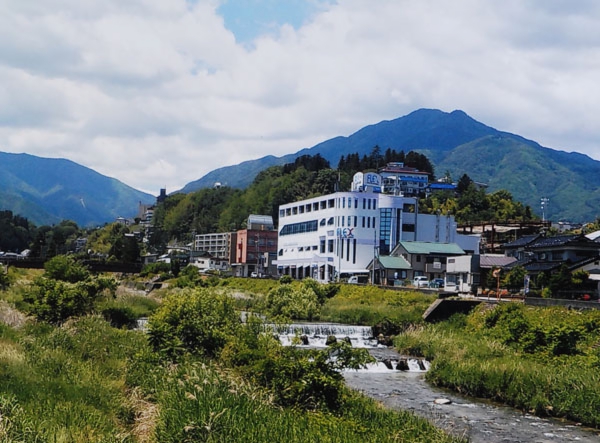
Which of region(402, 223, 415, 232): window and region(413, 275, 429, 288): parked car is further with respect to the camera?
region(402, 223, 415, 232): window

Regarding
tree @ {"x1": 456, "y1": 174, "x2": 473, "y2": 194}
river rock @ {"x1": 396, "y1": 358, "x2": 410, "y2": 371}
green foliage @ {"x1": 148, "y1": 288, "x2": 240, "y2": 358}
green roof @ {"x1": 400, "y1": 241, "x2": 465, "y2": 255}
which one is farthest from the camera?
tree @ {"x1": 456, "y1": 174, "x2": 473, "y2": 194}

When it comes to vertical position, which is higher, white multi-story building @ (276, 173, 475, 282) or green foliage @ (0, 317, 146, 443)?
white multi-story building @ (276, 173, 475, 282)

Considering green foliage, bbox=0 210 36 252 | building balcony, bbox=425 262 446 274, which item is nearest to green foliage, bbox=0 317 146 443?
building balcony, bbox=425 262 446 274

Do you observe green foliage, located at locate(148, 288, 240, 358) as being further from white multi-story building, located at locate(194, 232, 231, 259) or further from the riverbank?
white multi-story building, located at locate(194, 232, 231, 259)

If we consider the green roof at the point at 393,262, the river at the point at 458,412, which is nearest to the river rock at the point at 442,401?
the river at the point at 458,412

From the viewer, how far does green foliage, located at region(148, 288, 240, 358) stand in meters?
19.3

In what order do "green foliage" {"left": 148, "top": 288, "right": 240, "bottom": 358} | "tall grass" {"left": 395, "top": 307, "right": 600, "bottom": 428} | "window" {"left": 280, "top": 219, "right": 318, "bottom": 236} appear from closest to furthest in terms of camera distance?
"green foliage" {"left": 148, "top": 288, "right": 240, "bottom": 358} → "tall grass" {"left": 395, "top": 307, "right": 600, "bottom": 428} → "window" {"left": 280, "top": 219, "right": 318, "bottom": 236}

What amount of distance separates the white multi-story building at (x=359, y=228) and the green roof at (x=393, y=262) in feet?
21.7

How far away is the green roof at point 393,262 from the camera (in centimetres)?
7369

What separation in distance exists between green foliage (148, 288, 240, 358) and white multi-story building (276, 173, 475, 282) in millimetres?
61115

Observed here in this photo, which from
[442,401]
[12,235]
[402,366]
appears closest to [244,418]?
[442,401]

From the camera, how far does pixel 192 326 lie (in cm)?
2008

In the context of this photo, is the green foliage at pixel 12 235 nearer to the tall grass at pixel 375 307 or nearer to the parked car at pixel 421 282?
the parked car at pixel 421 282

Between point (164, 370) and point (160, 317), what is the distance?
4388mm
